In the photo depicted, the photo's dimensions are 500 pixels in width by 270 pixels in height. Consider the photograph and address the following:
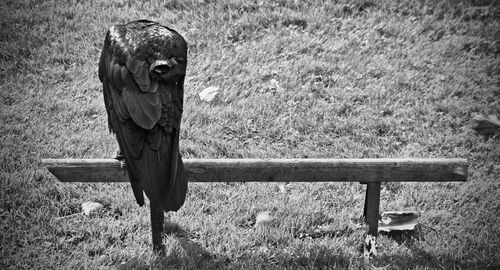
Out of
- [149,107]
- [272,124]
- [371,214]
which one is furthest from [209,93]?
[149,107]

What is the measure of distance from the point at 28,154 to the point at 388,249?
137 inches

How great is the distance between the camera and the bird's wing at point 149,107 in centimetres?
311

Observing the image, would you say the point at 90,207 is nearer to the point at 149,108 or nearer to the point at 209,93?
the point at 149,108

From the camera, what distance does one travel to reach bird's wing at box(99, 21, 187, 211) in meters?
3.11

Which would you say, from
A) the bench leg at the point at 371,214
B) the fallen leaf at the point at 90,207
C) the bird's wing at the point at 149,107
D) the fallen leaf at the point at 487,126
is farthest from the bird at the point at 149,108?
the fallen leaf at the point at 487,126

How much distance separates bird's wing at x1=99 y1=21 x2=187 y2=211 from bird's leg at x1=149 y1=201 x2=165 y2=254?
1.64 ft

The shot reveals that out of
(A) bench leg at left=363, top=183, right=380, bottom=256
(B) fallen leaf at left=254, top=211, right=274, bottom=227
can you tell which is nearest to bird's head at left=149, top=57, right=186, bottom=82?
(B) fallen leaf at left=254, top=211, right=274, bottom=227

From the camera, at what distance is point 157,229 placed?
146 inches

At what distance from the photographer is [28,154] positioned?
499 cm

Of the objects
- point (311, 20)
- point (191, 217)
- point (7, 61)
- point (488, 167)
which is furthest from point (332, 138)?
point (7, 61)

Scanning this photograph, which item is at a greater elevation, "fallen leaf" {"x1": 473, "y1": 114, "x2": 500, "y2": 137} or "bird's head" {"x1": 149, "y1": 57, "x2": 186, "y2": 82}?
"bird's head" {"x1": 149, "y1": 57, "x2": 186, "y2": 82}

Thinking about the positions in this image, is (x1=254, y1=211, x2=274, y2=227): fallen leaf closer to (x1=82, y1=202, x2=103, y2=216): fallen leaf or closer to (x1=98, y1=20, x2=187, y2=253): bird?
(x1=98, y1=20, x2=187, y2=253): bird

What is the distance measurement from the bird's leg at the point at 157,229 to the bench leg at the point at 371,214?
1.55m

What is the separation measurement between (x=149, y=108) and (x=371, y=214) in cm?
192
